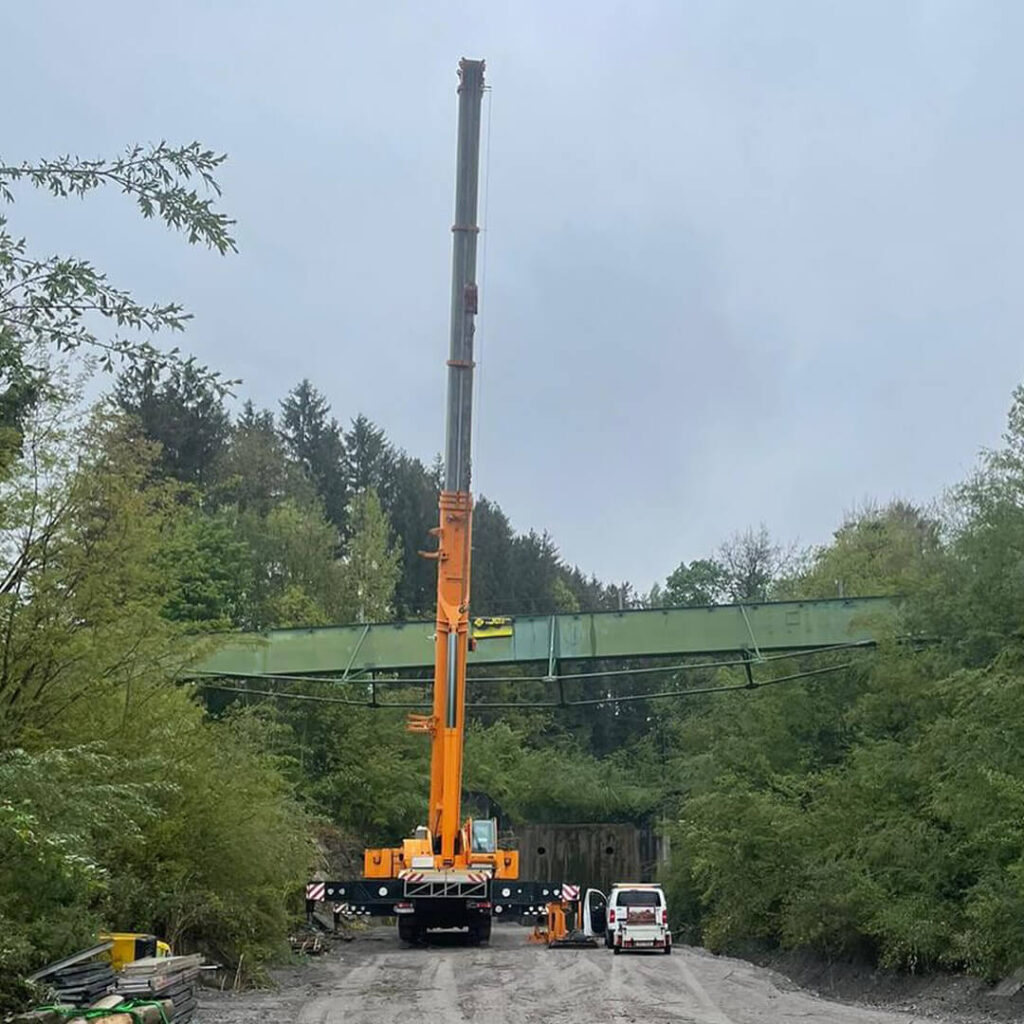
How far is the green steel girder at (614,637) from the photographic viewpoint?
33.3m

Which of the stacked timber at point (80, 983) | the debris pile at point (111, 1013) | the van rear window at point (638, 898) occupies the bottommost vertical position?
the debris pile at point (111, 1013)

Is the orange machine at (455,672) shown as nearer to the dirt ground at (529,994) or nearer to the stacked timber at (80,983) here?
the dirt ground at (529,994)

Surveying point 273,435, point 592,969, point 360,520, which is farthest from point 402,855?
point 273,435

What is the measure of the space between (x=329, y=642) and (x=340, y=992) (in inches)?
A: 543

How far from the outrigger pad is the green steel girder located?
6.13 meters

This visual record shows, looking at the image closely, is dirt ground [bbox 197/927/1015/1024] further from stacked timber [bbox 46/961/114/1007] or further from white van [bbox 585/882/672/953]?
stacked timber [bbox 46/961/114/1007]

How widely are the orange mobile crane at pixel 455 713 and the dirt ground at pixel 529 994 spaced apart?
126cm

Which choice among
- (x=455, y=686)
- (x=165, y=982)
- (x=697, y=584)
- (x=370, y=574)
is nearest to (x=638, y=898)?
(x=455, y=686)

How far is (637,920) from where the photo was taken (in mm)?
31703

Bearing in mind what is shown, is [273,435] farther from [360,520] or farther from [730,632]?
[730,632]

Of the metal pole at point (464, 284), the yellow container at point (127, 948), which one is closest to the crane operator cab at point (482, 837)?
the metal pole at point (464, 284)

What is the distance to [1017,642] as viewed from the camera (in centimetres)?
2477

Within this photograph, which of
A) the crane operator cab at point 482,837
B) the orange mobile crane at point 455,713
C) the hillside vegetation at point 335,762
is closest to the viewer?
the hillside vegetation at point 335,762

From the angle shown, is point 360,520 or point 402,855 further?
point 360,520
